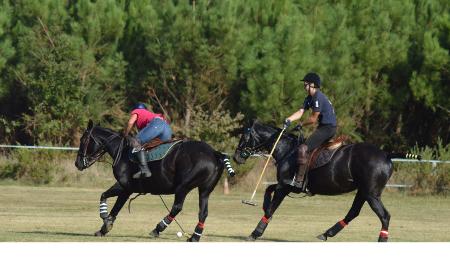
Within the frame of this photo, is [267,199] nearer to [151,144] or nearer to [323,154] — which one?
[323,154]

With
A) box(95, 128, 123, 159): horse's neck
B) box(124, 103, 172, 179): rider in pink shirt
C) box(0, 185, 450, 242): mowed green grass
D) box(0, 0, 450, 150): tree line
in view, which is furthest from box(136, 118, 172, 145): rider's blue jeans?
box(0, 0, 450, 150): tree line

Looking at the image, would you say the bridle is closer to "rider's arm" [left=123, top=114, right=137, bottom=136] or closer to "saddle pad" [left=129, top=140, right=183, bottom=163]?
"rider's arm" [left=123, top=114, right=137, bottom=136]

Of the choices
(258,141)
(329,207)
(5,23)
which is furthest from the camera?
(5,23)

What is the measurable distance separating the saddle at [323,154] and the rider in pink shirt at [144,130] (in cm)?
254

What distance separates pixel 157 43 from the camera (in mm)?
42812

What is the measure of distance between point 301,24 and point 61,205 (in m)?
16.1

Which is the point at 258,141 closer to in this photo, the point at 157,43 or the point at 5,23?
the point at 157,43

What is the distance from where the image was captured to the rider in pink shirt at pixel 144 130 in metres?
19.0

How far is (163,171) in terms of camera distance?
19.1 meters

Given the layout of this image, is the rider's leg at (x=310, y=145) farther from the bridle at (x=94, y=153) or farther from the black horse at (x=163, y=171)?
the bridle at (x=94, y=153)

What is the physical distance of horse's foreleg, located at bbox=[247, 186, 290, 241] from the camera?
717 inches

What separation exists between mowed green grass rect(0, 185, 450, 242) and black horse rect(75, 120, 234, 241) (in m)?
0.54
